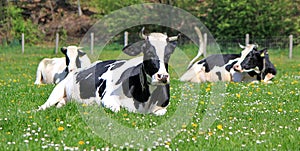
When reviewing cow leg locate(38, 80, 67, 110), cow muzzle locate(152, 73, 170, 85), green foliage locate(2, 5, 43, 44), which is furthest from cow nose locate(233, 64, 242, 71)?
green foliage locate(2, 5, 43, 44)

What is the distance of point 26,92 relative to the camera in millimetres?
11086

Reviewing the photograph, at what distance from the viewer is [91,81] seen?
8.91m

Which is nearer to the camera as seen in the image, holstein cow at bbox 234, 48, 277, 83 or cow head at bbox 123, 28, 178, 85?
cow head at bbox 123, 28, 178, 85

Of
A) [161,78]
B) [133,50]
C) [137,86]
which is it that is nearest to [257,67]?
[133,50]

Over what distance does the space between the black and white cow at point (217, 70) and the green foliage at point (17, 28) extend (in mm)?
29378

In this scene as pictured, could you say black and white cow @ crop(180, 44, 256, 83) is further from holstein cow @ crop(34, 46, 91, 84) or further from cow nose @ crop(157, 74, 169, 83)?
cow nose @ crop(157, 74, 169, 83)

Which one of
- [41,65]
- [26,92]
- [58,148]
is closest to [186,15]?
[41,65]

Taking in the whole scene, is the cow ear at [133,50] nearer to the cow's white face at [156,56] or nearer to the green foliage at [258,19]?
the cow's white face at [156,56]

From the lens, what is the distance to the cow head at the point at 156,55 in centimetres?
707

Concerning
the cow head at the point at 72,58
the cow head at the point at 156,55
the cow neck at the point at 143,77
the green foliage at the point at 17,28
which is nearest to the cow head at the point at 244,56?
the cow head at the point at 72,58

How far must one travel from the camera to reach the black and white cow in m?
15.3

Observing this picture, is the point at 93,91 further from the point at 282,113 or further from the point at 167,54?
the point at 282,113

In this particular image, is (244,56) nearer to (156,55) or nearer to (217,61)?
(217,61)

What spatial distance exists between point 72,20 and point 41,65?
34.1 m
